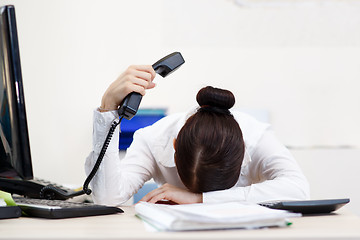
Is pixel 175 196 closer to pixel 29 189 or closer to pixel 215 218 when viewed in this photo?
pixel 29 189

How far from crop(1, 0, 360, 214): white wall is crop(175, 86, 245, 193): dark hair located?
1.65 meters

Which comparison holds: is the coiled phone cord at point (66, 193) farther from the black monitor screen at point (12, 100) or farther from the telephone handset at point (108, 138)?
the black monitor screen at point (12, 100)

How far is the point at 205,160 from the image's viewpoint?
4.05 feet

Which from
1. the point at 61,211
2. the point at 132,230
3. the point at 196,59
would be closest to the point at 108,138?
the point at 61,211

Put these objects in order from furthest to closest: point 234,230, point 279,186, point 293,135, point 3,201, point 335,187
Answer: point 293,135
point 335,187
point 279,186
point 3,201
point 234,230

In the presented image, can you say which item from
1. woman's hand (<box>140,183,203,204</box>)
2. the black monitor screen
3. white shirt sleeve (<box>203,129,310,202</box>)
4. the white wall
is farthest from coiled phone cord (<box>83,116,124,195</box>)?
the white wall

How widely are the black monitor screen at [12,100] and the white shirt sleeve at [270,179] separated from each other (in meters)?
0.58

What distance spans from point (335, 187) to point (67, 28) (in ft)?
6.53

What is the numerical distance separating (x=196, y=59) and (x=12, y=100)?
228 centimetres

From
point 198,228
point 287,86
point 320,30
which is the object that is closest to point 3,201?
point 198,228

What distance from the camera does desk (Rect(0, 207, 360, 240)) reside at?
66cm

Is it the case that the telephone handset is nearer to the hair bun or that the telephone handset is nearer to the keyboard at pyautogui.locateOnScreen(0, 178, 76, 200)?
the keyboard at pyautogui.locateOnScreen(0, 178, 76, 200)

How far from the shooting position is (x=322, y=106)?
9.74ft

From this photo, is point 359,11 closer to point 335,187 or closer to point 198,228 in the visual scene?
→ point 335,187
